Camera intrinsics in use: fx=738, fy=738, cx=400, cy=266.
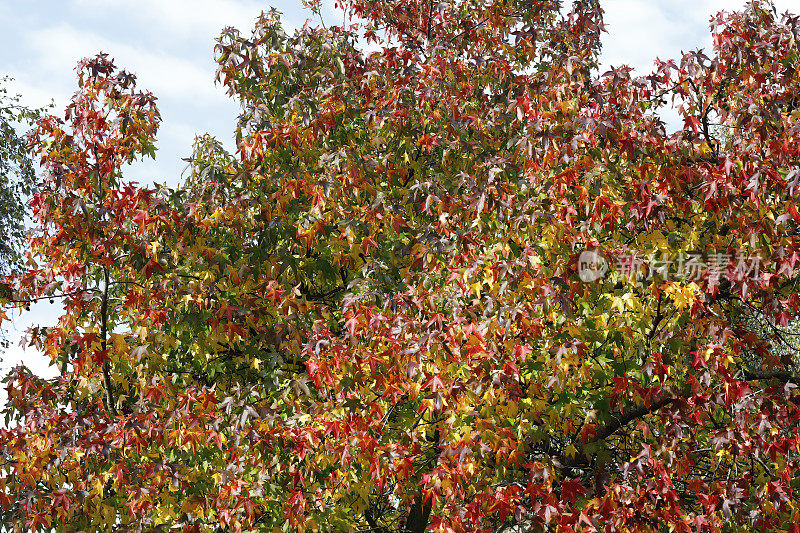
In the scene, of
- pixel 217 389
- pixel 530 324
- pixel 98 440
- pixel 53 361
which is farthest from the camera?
pixel 217 389

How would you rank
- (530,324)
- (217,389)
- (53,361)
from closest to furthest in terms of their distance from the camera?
1. (530,324)
2. (53,361)
3. (217,389)

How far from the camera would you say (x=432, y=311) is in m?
5.57

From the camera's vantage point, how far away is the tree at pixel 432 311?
5172 millimetres

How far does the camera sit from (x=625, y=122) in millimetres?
5844

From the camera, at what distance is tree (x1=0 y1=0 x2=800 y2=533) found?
17.0ft

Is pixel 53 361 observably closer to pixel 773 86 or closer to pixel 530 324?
pixel 530 324

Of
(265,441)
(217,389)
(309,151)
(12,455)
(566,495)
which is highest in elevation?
(309,151)

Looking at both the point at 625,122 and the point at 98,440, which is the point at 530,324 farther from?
the point at 98,440

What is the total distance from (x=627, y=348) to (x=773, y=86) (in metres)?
2.50

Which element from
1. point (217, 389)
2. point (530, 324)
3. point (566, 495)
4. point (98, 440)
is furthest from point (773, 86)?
point (98, 440)

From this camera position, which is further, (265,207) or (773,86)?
(265,207)

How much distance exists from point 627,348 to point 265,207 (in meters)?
3.30

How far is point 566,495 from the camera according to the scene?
16.7 ft

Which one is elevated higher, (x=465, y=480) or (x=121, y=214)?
(x=121, y=214)
